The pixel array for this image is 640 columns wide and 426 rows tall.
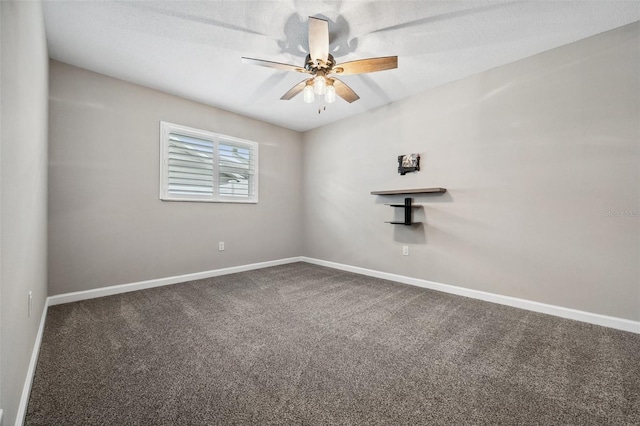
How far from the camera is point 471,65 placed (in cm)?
282

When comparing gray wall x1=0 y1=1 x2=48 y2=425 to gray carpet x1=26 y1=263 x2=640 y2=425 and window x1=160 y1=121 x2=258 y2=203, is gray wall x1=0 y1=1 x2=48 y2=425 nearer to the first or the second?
gray carpet x1=26 y1=263 x2=640 y2=425

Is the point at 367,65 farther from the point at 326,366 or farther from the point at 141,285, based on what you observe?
the point at 141,285

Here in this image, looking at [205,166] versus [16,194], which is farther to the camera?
[205,166]

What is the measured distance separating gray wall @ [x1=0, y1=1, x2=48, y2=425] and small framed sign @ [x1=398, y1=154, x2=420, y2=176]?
348 centimetres

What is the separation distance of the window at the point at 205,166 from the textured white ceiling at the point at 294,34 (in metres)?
0.77

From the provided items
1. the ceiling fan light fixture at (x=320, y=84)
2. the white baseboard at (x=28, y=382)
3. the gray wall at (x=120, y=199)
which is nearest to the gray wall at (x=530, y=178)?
the ceiling fan light fixture at (x=320, y=84)

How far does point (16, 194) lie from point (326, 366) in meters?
1.82

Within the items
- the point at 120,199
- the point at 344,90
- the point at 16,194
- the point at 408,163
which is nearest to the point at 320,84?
the point at 344,90

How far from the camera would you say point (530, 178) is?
2.64m

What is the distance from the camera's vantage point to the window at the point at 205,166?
3469 mm

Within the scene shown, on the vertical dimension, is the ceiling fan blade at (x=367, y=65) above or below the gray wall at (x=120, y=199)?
above

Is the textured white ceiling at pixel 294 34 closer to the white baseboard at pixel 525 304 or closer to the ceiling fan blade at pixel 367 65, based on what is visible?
the ceiling fan blade at pixel 367 65

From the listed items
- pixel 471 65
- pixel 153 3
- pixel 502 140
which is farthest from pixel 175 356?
pixel 471 65

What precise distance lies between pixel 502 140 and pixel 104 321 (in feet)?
13.9
